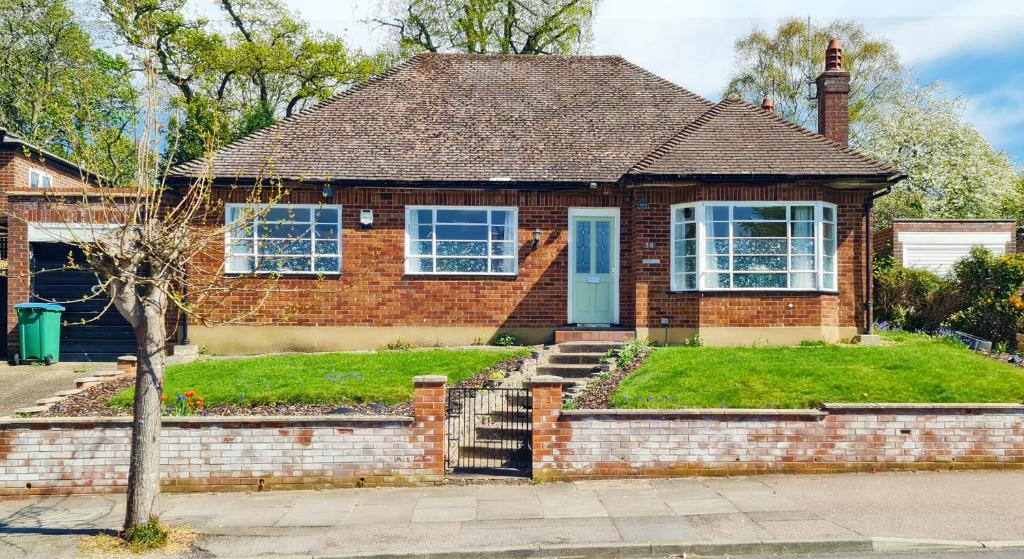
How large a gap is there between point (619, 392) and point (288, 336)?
302 inches

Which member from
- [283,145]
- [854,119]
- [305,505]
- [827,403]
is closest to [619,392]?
[827,403]

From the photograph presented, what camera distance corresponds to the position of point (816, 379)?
10820mm

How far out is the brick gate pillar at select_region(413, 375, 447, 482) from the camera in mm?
9062

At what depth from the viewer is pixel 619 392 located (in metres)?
10.9

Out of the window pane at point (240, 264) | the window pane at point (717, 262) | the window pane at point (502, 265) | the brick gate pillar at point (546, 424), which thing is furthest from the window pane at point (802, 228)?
the window pane at point (240, 264)

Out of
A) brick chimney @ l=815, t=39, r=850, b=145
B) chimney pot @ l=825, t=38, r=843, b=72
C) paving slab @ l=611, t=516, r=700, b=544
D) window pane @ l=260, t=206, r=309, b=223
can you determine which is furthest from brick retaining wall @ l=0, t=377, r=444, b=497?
chimney pot @ l=825, t=38, r=843, b=72

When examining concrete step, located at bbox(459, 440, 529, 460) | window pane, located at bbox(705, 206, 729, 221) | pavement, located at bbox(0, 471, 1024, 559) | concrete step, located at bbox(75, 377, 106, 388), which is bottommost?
pavement, located at bbox(0, 471, 1024, 559)

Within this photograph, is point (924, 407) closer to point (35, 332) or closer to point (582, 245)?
point (582, 245)

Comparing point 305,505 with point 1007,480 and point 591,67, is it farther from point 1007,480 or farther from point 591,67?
point 591,67

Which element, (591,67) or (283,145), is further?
(591,67)

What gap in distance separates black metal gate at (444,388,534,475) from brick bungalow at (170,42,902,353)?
15.7 ft

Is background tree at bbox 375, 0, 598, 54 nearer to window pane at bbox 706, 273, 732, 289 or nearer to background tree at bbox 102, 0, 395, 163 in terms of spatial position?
background tree at bbox 102, 0, 395, 163

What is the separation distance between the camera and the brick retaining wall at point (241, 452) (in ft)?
29.8

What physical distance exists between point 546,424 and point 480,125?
9.66 m
